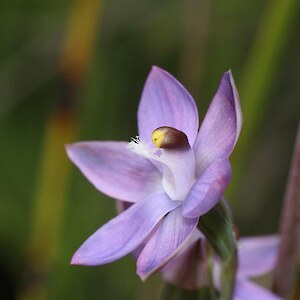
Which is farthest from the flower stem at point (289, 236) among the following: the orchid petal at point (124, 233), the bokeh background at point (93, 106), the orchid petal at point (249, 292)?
the bokeh background at point (93, 106)

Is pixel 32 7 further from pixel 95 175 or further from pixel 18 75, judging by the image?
pixel 95 175

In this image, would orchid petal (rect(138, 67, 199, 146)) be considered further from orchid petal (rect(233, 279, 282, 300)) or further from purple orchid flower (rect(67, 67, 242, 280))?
orchid petal (rect(233, 279, 282, 300))

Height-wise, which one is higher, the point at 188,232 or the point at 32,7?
the point at 32,7

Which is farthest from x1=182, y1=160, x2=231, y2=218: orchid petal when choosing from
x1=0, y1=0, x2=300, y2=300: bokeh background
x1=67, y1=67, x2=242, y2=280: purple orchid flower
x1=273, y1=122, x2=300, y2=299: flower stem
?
x1=0, y1=0, x2=300, y2=300: bokeh background

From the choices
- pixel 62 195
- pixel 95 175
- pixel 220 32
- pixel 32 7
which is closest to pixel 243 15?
pixel 220 32

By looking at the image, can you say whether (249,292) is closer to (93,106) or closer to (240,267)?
(240,267)

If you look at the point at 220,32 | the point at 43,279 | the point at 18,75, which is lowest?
the point at 43,279

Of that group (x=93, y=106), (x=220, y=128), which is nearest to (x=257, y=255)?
(x=220, y=128)
